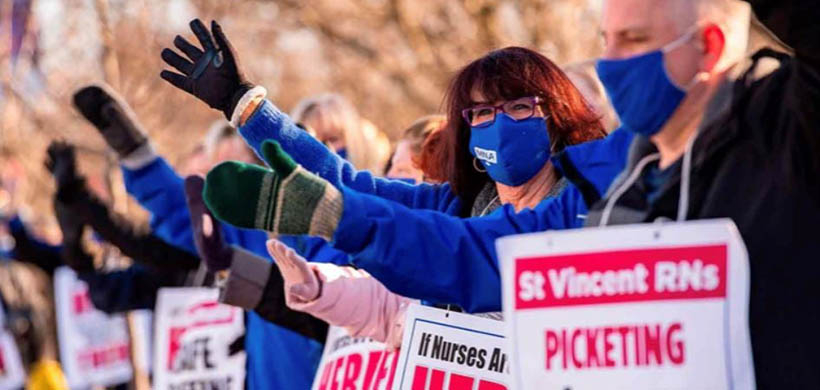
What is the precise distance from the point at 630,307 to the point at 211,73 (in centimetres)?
207

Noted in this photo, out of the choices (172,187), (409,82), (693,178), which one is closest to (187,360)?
(172,187)

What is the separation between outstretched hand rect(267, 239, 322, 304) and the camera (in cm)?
459

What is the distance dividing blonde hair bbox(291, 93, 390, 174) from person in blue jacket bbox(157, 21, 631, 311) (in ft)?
6.33

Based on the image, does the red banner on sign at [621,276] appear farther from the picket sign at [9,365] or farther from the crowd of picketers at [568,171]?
the picket sign at [9,365]

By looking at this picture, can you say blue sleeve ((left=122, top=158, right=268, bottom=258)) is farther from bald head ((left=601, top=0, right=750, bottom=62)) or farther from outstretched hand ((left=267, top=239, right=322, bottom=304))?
Result: bald head ((left=601, top=0, right=750, bottom=62))

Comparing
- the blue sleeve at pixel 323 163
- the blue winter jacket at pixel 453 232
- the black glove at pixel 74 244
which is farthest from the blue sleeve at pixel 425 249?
the black glove at pixel 74 244

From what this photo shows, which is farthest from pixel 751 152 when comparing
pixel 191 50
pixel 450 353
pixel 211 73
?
pixel 191 50

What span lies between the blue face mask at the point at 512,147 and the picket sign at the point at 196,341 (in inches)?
137

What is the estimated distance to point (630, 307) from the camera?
3182 millimetres

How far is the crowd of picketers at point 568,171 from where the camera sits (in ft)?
10.1

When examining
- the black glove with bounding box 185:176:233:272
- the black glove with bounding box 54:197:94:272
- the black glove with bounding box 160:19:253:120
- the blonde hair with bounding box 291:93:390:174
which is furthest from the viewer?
the black glove with bounding box 54:197:94:272

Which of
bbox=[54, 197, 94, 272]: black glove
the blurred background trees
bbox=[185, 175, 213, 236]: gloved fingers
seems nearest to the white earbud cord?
bbox=[185, 175, 213, 236]: gloved fingers

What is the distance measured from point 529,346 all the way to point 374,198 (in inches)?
17.8

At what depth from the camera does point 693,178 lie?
3238 mm
